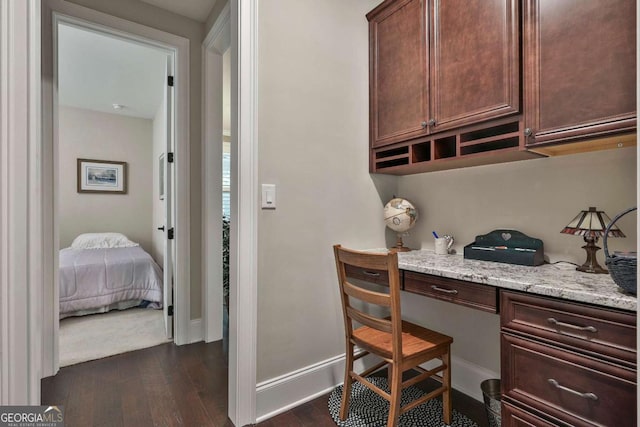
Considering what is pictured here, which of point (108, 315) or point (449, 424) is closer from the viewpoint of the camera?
point (449, 424)

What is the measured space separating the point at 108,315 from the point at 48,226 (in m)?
1.57

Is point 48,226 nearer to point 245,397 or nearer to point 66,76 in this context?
point 245,397

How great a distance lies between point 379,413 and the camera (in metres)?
1.64

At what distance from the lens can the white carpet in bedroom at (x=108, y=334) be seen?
2.42 meters

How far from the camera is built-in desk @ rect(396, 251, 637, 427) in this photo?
37.4 inches

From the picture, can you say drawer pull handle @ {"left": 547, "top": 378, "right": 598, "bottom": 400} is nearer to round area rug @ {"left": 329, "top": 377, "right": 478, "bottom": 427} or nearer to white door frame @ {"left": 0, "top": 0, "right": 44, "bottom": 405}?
round area rug @ {"left": 329, "top": 377, "right": 478, "bottom": 427}

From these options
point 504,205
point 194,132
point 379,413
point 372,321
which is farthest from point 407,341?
point 194,132

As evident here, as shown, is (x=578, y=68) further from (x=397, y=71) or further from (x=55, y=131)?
(x=55, y=131)

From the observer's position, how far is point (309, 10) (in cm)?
184

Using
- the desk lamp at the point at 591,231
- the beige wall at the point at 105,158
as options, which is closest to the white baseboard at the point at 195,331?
the desk lamp at the point at 591,231

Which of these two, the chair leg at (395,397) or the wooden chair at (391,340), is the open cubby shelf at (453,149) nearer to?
the wooden chair at (391,340)

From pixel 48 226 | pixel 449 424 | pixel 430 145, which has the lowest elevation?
pixel 449 424

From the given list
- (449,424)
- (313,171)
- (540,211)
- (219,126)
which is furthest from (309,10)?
(449,424)

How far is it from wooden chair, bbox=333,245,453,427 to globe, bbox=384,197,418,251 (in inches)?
17.8
